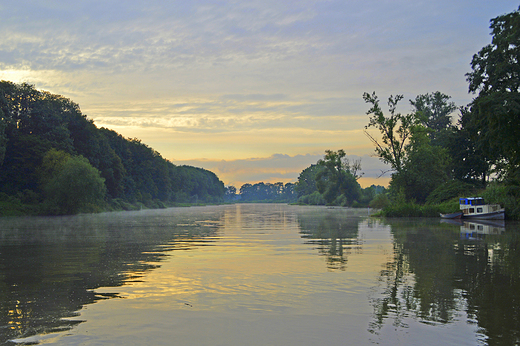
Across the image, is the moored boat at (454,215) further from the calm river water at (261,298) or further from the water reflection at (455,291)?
the calm river water at (261,298)

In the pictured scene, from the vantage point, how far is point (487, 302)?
10039 millimetres

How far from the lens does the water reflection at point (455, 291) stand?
846 centimetres

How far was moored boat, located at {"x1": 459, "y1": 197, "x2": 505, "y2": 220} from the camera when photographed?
47541mm

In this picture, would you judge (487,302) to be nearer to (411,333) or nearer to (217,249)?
(411,333)

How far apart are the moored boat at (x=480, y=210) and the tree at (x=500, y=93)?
6555mm

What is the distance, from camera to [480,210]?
4900 cm

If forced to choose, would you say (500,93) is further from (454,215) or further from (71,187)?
(71,187)

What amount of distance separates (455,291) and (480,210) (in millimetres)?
42516

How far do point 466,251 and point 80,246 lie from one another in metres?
18.8

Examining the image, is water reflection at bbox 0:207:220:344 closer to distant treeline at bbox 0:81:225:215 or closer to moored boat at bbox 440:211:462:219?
moored boat at bbox 440:211:462:219

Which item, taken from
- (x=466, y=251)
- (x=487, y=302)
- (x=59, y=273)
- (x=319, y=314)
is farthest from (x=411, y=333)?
(x=466, y=251)

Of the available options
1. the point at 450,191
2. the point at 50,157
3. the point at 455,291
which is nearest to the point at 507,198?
the point at 450,191

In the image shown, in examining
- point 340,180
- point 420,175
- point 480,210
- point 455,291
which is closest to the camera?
point 455,291

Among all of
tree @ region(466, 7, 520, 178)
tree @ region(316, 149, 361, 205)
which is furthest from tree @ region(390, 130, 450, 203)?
tree @ region(316, 149, 361, 205)
